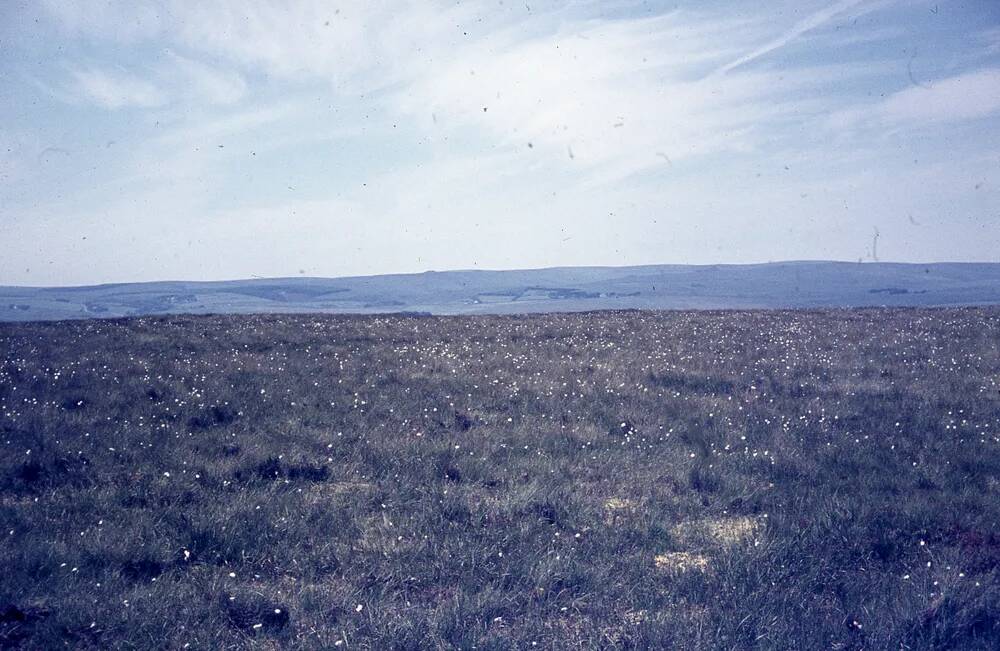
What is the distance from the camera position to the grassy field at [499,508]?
14.9 feet

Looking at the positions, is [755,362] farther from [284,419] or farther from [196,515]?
[196,515]

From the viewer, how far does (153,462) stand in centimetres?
839

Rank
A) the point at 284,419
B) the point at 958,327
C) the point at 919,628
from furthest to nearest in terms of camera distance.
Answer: the point at 958,327 < the point at 284,419 < the point at 919,628

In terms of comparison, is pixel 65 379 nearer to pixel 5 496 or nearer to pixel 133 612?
pixel 5 496

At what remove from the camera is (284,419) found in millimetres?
10977

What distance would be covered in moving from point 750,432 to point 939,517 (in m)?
3.77

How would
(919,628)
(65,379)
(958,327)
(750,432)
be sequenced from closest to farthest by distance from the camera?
(919,628) < (750,432) < (65,379) < (958,327)

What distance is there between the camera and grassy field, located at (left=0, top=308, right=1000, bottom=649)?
4555 mm

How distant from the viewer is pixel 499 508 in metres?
6.80

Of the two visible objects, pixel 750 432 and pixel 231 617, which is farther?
pixel 750 432

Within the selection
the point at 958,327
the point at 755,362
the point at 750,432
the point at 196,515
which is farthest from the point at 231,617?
the point at 958,327

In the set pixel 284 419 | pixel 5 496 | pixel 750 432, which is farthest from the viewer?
pixel 284 419

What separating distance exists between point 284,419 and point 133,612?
647cm

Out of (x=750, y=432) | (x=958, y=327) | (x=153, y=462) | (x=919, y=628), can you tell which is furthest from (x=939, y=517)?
(x=958, y=327)
